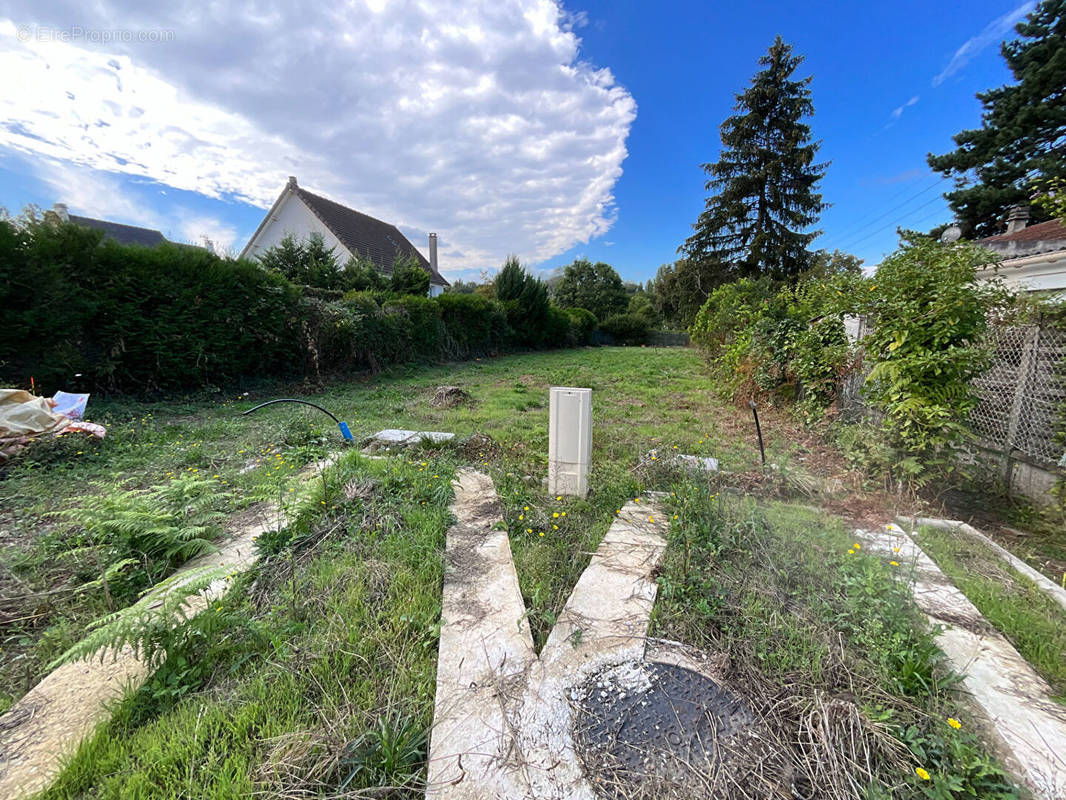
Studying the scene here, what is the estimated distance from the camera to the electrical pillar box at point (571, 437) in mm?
2881

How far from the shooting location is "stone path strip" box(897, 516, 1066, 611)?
1.91 m

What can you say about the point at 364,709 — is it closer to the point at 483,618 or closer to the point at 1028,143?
the point at 483,618

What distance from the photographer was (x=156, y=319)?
5.90 meters

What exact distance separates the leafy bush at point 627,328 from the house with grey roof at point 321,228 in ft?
45.7

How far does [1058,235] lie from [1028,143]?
13.3 meters

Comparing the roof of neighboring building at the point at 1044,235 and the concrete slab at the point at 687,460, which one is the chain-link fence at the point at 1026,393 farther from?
the roof of neighboring building at the point at 1044,235

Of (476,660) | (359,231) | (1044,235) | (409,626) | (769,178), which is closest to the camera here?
(476,660)

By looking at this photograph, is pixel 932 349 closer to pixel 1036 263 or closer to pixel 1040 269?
pixel 1036 263

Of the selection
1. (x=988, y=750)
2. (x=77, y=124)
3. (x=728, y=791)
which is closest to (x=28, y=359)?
(x=77, y=124)

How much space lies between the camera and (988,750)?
1161mm

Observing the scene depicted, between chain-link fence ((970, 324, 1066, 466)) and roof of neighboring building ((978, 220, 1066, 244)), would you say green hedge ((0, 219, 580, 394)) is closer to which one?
chain-link fence ((970, 324, 1066, 466))

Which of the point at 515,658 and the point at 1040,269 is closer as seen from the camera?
the point at 515,658

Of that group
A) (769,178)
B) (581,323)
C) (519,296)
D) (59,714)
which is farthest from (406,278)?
(769,178)

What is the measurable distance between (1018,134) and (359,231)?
25597 millimetres
